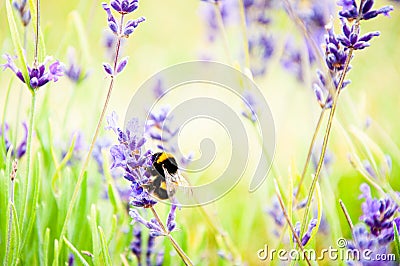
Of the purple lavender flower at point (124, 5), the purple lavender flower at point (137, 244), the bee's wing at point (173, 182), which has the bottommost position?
the purple lavender flower at point (137, 244)

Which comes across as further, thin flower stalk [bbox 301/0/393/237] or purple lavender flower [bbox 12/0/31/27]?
purple lavender flower [bbox 12/0/31/27]

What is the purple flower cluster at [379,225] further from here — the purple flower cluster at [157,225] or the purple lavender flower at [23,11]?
the purple lavender flower at [23,11]

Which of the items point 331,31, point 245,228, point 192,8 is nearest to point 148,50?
point 192,8

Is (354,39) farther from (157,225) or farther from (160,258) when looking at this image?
(160,258)

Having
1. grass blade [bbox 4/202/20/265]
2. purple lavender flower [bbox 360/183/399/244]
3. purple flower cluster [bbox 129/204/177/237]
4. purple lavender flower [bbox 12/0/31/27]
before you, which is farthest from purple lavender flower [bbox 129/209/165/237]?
purple lavender flower [bbox 12/0/31/27]

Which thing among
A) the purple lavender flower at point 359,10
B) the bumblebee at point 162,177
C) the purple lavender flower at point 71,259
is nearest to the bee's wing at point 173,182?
the bumblebee at point 162,177

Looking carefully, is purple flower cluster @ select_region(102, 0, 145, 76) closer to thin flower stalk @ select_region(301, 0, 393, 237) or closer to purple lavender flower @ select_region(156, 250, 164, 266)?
thin flower stalk @ select_region(301, 0, 393, 237)

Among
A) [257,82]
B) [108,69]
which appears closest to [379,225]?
[108,69]

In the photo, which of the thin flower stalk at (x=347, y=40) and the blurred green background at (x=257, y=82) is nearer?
the thin flower stalk at (x=347, y=40)
